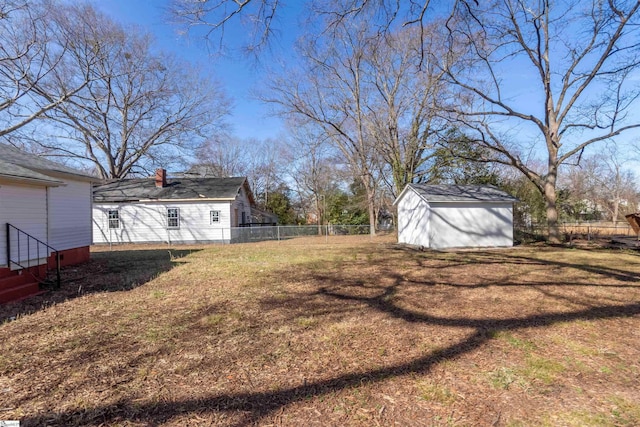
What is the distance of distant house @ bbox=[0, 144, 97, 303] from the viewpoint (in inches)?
260

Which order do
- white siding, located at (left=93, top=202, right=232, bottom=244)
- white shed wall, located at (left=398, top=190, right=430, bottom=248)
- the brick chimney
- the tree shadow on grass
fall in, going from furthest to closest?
the brick chimney, white siding, located at (left=93, top=202, right=232, bottom=244), white shed wall, located at (left=398, top=190, right=430, bottom=248), the tree shadow on grass

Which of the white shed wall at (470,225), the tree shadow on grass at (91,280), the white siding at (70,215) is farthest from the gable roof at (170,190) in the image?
the white shed wall at (470,225)

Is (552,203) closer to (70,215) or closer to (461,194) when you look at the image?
(461,194)

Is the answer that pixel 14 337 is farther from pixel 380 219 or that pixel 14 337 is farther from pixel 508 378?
pixel 380 219

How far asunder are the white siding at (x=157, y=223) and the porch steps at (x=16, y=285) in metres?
12.3

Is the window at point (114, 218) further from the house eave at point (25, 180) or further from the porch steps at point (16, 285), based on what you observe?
the porch steps at point (16, 285)

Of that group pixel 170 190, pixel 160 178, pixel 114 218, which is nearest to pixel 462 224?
pixel 170 190

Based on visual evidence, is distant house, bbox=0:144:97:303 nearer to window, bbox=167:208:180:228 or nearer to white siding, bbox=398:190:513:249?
window, bbox=167:208:180:228

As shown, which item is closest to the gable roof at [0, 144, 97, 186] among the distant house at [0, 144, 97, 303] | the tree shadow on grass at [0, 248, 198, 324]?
the distant house at [0, 144, 97, 303]

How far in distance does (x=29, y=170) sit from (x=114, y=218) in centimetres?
1292

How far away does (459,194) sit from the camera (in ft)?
49.1

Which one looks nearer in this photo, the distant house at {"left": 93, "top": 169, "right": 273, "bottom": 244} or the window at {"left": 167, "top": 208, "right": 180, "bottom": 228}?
the distant house at {"left": 93, "top": 169, "right": 273, "bottom": 244}

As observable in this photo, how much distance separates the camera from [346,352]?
3.72 meters

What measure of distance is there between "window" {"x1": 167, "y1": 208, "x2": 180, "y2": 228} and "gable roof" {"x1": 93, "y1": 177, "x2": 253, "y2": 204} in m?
0.73
